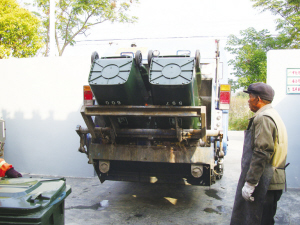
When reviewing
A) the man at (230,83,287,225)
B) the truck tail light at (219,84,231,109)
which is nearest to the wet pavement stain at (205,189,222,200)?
the truck tail light at (219,84,231,109)

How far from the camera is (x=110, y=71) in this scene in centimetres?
359

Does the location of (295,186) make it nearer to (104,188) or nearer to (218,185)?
(218,185)

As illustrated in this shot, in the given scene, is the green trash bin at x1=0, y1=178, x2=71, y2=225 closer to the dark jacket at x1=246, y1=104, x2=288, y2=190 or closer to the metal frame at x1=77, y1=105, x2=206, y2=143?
the metal frame at x1=77, y1=105, x2=206, y2=143

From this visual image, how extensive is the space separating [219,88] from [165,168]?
1.49 meters

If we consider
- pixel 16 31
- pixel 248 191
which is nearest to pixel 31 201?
pixel 248 191

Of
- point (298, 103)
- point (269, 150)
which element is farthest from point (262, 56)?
point (269, 150)

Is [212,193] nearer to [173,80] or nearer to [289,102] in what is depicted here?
[289,102]

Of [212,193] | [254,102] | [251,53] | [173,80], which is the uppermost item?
[251,53]

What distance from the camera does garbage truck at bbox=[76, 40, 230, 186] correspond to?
11.5 feet

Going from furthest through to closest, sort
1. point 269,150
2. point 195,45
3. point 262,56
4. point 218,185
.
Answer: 1. point 262,56
2. point 218,185
3. point 195,45
4. point 269,150

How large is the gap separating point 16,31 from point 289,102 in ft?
30.3

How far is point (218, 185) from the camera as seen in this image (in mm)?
6031

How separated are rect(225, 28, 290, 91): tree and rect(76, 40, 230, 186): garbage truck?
11.9 m

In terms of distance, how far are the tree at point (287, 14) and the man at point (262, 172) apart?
12907mm
